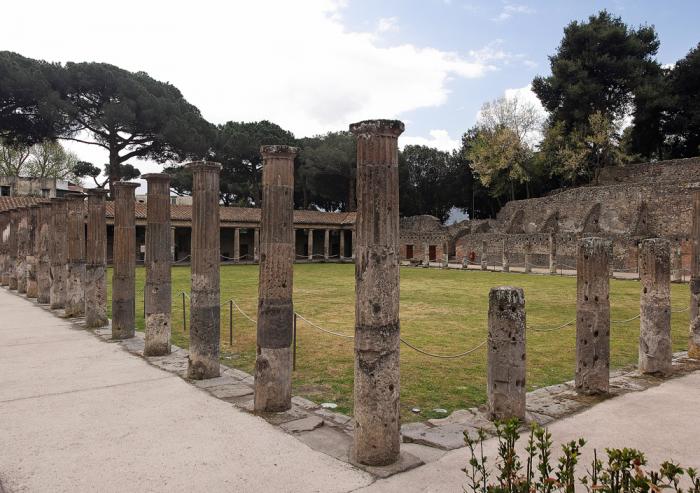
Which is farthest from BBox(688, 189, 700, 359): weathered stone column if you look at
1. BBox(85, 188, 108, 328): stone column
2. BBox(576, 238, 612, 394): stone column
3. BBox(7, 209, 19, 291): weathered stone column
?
BBox(7, 209, 19, 291): weathered stone column

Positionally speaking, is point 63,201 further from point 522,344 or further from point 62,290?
point 522,344

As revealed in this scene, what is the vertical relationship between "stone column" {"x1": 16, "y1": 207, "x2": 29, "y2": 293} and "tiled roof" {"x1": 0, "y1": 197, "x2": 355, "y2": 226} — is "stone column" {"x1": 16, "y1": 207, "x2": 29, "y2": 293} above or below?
below

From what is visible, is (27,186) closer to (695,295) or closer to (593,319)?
(593,319)

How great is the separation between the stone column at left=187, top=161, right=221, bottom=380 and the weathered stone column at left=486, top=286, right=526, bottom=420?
3.31m

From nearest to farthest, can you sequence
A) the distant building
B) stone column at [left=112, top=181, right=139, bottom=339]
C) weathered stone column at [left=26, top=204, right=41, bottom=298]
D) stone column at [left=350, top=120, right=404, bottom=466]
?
stone column at [left=350, top=120, right=404, bottom=466] < stone column at [left=112, top=181, right=139, bottom=339] < weathered stone column at [left=26, top=204, right=41, bottom=298] < the distant building

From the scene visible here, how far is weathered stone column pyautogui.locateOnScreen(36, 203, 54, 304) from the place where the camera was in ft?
42.5

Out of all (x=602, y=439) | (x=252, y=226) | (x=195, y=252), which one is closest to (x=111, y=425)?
(x=195, y=252)

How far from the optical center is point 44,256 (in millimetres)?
13211

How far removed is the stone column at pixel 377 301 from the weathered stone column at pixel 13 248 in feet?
52.9

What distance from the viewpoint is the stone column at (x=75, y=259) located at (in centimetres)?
1066

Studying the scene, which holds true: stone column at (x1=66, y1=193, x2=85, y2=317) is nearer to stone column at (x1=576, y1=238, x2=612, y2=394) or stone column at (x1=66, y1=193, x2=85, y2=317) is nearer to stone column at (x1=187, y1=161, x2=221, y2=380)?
stone column at (x1=187, y1=161, x2=221, y2=380)

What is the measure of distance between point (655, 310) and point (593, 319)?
1.45m

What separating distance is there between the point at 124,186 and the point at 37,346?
113 inches

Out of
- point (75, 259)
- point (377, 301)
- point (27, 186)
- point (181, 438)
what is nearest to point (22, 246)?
point (75, 259)
